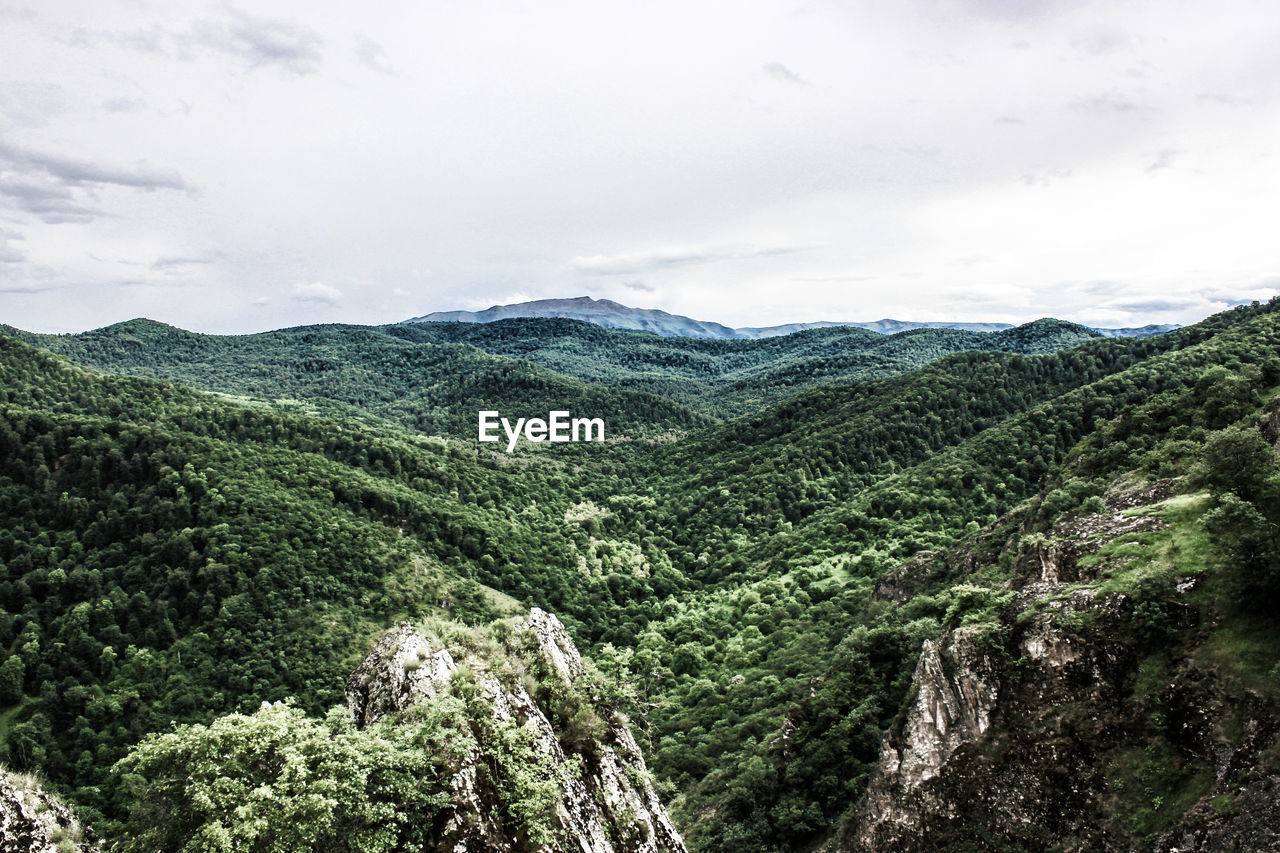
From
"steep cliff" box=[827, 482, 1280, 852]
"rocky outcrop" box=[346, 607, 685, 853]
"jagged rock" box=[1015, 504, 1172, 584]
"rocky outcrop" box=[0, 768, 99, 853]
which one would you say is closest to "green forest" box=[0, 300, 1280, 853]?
"steep cliff" box=[827, 482, 1280, 852]

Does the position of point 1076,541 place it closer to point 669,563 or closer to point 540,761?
point 540,761

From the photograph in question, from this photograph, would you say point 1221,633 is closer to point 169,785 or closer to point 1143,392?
point 169,785

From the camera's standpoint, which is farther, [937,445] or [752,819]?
[937,445]

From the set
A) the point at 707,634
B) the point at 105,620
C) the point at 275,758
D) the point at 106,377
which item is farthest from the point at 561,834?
the point at 106,377

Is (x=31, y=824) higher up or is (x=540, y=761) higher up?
(x=31, y=824)

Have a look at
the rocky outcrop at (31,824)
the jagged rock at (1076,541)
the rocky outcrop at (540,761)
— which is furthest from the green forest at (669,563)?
the rocky outcrop at (540,761)

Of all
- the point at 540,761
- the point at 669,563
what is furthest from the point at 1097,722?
the point at 669,563

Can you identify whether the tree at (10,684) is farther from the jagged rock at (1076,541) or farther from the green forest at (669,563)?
the jagged rock at (1076,541)
